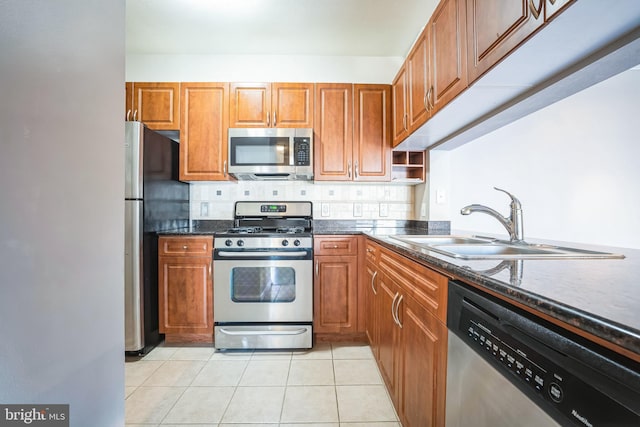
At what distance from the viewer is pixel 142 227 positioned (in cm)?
195

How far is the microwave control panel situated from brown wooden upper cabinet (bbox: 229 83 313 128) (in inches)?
6.6

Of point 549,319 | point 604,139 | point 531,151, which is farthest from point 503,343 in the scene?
point 604,139

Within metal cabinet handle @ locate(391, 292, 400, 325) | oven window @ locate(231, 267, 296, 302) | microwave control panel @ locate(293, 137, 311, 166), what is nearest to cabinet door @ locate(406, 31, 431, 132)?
microwave control panel @ locate(293, 137, 311, 166)

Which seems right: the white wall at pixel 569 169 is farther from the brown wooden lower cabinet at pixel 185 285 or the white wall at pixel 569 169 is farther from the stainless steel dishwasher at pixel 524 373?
the brown wooden lower cabinet at pixel 185 285

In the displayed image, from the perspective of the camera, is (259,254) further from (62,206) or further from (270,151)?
(62,206)

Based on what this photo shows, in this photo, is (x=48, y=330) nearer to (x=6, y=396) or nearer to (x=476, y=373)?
(x=6, y=396)

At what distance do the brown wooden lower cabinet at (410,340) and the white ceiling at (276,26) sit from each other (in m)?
1.71

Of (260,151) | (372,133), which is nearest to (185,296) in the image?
(260,151)

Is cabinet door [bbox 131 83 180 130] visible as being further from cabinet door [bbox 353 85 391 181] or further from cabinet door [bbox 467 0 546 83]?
cabinet door [bbox 467 0 546 83]

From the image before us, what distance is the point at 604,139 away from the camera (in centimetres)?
213

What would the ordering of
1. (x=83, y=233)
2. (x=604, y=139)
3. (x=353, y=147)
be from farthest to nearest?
(x=353, y=147) < (x=604, y=139) < (x=83, y=233)

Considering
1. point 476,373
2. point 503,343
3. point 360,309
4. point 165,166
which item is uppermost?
point 165,166

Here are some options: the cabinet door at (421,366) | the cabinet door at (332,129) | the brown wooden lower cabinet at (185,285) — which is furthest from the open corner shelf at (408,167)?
the brown wooden lower cabinet at (185,285)

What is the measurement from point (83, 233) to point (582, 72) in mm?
1677
